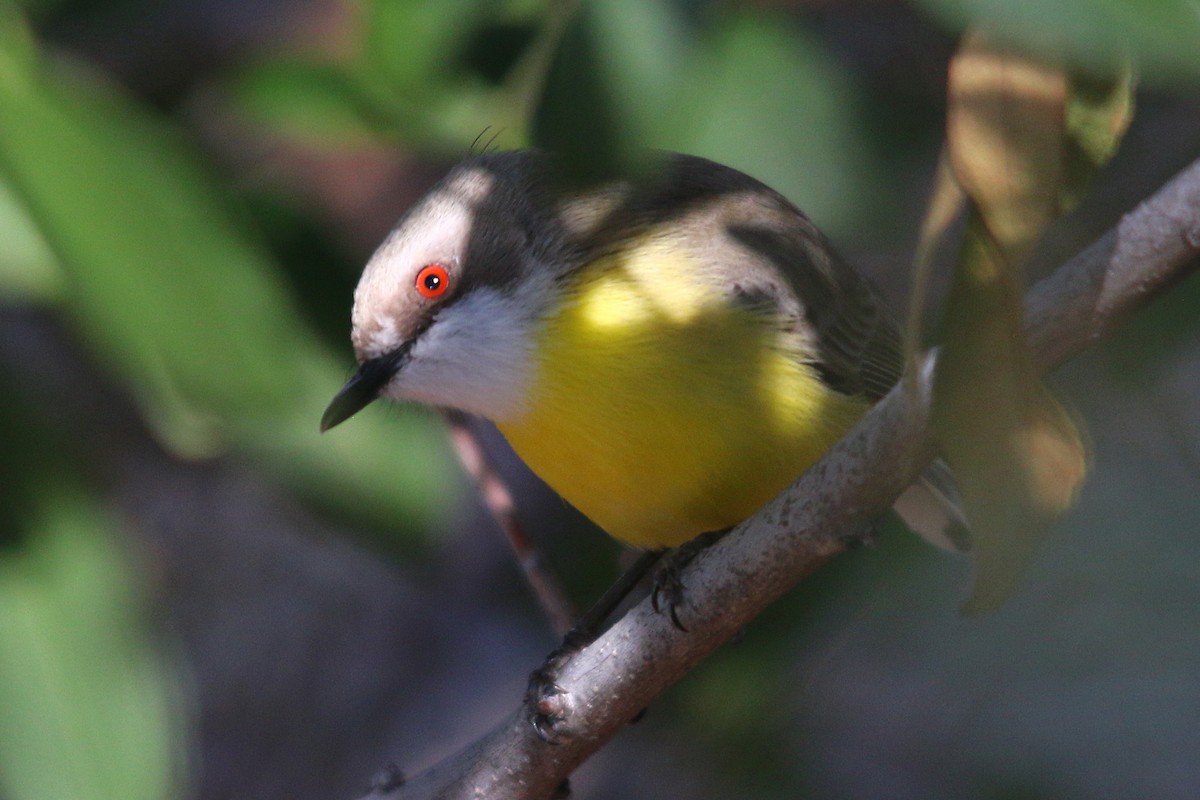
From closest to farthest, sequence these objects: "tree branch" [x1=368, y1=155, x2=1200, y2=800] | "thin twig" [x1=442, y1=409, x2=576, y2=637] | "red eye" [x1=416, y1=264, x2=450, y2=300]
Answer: "tree branch" [x1=368, y1=155, x2=1200, y2=800], "red eye" [x1=416, y1=264, x2=450, y2=300], "thin twig" [x1=442, y1=409, x2=576, y2=637]

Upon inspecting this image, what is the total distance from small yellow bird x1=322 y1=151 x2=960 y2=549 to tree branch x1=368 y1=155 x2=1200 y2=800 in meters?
0.41

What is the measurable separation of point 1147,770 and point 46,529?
2.47 m

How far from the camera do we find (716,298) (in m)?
2.65

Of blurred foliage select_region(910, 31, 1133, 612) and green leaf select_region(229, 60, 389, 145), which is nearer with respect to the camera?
blurred foliage select_region(910, 31, 1133, 612)

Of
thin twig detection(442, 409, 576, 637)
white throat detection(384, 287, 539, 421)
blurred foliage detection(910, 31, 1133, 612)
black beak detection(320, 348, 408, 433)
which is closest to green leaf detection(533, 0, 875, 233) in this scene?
blurred foliage detection(910, 31, 1133, 612)

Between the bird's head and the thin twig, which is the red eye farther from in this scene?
the thin twig

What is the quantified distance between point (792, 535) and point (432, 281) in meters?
1.15

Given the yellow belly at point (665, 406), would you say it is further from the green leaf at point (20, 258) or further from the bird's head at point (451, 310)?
the green leaf at point (20, 258)

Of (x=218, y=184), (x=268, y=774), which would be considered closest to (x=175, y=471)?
(x=268, y=774)

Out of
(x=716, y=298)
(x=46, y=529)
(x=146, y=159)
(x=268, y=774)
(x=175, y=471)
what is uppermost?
(x=146, y=159)

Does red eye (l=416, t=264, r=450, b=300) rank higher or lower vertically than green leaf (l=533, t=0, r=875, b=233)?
lower

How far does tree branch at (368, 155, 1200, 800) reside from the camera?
1.43m

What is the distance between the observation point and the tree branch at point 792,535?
1.43 meters

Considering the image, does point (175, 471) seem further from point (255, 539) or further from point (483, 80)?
point (483, 80)
